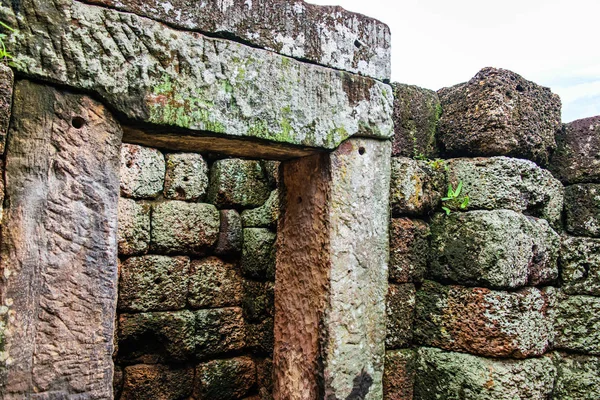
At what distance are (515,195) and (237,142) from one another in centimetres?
155

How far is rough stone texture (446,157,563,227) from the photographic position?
2588 millimetres

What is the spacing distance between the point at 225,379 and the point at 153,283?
2.82ft

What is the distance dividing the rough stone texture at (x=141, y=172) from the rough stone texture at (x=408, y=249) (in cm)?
158

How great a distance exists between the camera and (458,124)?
2.79 m

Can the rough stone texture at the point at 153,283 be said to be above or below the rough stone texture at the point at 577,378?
above

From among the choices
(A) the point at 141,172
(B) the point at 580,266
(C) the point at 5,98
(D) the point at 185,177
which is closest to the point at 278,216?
(D) the point at 185,177

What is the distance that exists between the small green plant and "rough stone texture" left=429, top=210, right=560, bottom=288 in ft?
0.17

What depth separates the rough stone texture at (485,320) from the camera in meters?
2.45

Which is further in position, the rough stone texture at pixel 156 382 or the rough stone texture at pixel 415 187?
the rough stone texture at pixel 156 382

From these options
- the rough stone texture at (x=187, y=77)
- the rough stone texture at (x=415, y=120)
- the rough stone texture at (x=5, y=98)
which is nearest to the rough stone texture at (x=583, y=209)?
the rough stone texture at (x=415, y=120)

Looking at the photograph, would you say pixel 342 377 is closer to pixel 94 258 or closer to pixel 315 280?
pixel 315 280

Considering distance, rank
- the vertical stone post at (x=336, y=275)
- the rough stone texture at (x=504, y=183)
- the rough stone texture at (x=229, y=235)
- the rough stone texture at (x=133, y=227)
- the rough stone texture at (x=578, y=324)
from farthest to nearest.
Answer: the rough stone texture at (x=229, y=235) → the rough stone texture at (x=133, y=227) → the rough stone texture at (x=578, y=324) → the rough stone texture at (x=504, y=183) → the vertical stone post at (x=336, y=275)

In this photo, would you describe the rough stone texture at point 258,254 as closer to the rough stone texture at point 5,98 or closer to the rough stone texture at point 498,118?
the rough stone texture at point 498,118

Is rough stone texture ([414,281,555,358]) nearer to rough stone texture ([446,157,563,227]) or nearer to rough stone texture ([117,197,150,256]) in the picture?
rough stone texture ([446,157,563,227])
